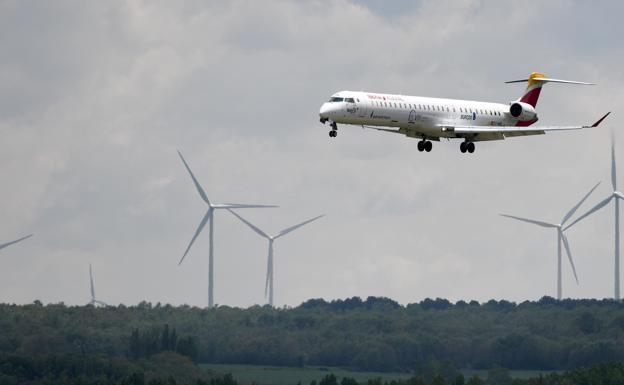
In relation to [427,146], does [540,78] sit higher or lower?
higher

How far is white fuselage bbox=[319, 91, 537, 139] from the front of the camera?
386 feet

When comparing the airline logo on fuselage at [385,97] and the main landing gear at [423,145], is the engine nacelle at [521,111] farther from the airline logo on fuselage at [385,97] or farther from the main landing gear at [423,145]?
the airline logo on fuselage at [385,97]

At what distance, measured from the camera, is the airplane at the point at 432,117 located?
387ft

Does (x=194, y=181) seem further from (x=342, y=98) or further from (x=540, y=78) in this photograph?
(x=342, y=98)

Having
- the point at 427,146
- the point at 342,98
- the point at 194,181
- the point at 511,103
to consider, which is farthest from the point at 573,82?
the point at 194,181

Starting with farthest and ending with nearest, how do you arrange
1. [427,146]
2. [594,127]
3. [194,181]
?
[194,181] → [427,146] → [594,127]

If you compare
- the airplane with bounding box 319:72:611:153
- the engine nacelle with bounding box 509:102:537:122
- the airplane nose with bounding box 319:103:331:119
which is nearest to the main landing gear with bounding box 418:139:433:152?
the airplane with bounding box 319:72:611:153

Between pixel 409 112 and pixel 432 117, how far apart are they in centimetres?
324

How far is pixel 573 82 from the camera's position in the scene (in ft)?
441

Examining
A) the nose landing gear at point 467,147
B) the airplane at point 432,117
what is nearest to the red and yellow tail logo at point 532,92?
the airplane at point 432,117

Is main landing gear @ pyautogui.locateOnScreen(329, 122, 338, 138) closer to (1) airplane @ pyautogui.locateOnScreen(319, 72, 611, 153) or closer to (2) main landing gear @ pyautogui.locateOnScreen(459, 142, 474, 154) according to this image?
(1) airplane @ pyautogui.locateOnScreen(319, 72, 611, 153)

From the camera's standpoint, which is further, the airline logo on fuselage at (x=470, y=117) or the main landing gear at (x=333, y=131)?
the airline logo on fuselage at (x=470, y=117)

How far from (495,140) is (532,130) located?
12.0 feet

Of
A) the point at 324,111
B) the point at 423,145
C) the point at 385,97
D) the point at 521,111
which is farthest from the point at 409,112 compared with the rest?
the point at 521,111
